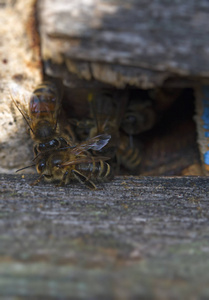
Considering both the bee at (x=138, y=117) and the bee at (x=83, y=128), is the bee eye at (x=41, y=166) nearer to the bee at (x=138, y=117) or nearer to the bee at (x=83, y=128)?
the bee at (x=83, y=128)

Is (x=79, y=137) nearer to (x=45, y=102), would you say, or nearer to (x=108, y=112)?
(x=108, y=112)

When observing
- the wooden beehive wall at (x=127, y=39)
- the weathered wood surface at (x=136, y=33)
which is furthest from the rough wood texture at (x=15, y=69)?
the weathered wood surface at (x=136, y=33)

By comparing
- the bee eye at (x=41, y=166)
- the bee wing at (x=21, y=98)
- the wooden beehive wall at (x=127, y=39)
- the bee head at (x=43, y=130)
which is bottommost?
the bee eye at (x=41, y=166)

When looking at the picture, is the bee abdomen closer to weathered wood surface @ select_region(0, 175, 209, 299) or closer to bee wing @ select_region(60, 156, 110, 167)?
bee wing @ select_region(60, 156, 110, 167)

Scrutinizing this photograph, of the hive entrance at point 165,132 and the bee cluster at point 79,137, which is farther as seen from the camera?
the hive entrance at point 165,132

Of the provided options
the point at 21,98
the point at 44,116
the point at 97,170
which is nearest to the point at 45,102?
the point at 44,116

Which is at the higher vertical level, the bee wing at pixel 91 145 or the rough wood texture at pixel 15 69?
the rough wood texture at pixel 15 69
